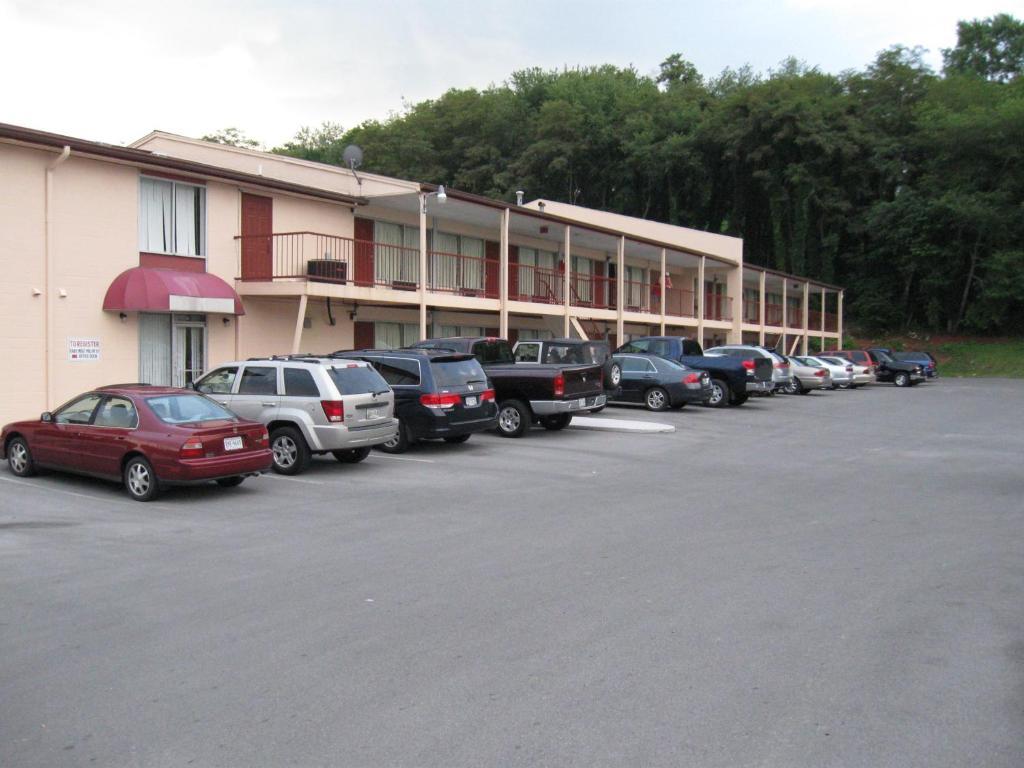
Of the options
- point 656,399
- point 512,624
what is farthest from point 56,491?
point 656,399

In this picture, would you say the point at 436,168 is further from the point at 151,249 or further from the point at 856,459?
the point at 856,459

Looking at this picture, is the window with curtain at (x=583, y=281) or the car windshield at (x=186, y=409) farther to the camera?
the window with curtain at (x=583, y=281)

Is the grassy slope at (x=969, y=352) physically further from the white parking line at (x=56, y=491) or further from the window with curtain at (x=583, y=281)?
the white parking line at (x=56, y=491)

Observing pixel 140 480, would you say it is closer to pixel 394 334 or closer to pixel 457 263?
pixel 394 334

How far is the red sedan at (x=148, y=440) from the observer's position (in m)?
11.2

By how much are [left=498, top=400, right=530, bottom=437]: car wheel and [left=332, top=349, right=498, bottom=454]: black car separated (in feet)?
7.25

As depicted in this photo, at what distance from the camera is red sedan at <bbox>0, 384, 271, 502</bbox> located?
11.2 metres

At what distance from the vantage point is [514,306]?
27312mm

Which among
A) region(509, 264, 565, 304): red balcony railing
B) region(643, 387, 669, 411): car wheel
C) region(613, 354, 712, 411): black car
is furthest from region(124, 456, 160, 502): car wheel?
region(509, 264, 565, 304): red balcony railing

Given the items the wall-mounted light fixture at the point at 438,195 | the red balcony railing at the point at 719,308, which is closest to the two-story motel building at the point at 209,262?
the wall-mounted light fixture at the point at 438,195

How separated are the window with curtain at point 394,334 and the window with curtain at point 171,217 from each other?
724 cm

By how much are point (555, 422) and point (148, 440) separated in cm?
1020

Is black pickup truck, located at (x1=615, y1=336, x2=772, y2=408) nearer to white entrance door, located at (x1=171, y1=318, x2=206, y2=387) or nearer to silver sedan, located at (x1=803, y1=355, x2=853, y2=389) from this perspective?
silver sedan, located at (x1=803, y1=355, x2=853, y2=389)

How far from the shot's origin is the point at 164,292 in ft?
60.5
